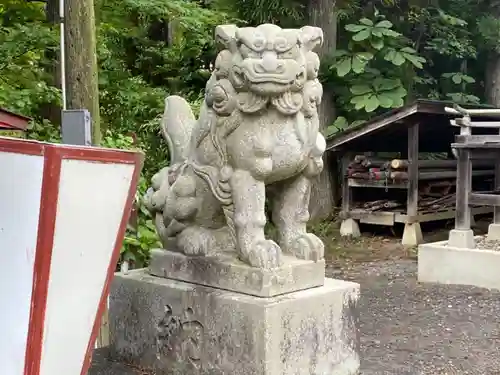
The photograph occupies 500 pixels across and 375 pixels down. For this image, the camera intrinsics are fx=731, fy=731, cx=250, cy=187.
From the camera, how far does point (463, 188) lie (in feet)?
25.8

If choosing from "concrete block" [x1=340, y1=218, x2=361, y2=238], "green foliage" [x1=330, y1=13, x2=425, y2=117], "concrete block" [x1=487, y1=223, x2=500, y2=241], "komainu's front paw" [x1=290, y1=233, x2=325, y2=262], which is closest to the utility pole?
"komainu's front paw" [x1=290, y1=233, x2=325, y2=262]

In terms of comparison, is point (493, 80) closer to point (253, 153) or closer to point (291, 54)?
point (291, 54)

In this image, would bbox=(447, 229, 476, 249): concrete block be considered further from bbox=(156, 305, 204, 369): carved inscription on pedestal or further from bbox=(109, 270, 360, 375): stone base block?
bbox=(156, 305, 204, 369): carved inscription on pedestal

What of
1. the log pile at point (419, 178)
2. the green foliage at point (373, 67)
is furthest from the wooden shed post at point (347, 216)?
the green foliage at point (373, 67)

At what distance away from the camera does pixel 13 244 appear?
6.93ft

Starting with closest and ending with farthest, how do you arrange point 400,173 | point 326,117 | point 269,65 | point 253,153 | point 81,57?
1. point 269,65
2. point 253,153
3. point 81,57
4. point 400,173
5. point 326,117

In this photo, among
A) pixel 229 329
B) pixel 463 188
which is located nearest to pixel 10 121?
pixel 229 329

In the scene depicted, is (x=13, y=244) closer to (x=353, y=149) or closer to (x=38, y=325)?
(x=38, y=325)

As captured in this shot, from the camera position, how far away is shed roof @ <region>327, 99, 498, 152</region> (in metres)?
10.2

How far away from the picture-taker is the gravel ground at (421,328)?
14.4 feet

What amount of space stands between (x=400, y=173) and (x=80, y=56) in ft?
22.1

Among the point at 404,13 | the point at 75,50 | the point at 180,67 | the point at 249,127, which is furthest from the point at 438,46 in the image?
the point at 249,127

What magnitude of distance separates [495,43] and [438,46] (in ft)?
3.80

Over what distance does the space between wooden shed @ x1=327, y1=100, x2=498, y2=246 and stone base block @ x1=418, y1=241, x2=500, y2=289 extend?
2669 millimetres
